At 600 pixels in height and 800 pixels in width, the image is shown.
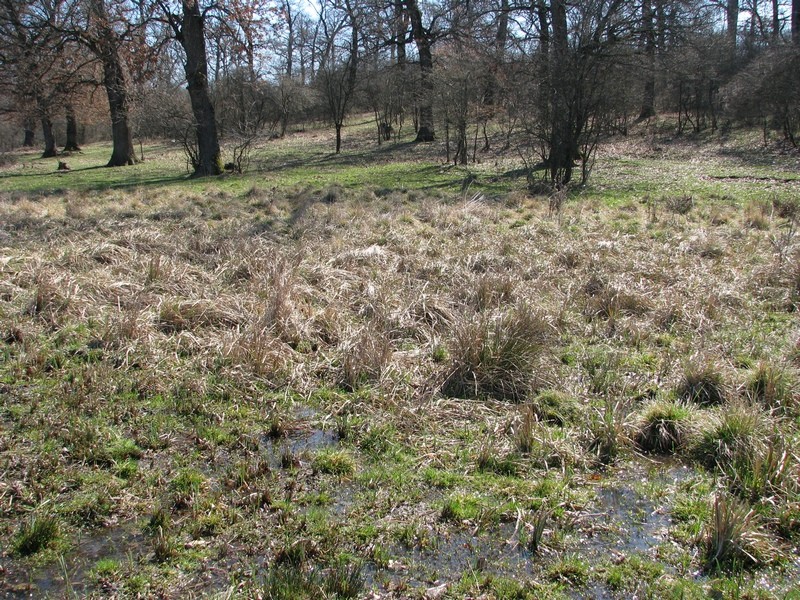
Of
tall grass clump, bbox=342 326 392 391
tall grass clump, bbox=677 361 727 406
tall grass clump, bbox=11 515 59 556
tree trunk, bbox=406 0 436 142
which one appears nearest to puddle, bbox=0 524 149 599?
tall grass clump, bbox=11 515 59 556

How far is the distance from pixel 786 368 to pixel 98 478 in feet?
15.4

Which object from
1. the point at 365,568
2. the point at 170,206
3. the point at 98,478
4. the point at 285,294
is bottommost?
the point at 365,568

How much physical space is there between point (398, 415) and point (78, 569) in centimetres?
216

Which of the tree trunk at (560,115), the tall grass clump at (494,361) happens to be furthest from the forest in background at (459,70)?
the tall grass clump at (494,361)

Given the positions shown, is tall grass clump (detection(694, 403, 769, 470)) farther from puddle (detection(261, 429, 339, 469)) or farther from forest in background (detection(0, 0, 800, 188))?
forest in background (detection(0, 0, 800, 188))

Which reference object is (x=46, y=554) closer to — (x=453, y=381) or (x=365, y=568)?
(x=365, y=568)

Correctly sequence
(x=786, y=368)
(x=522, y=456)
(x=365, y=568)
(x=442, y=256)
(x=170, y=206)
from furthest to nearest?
1. (x=170, y=206)
2. (x=442, y=256)
3. (x=786, y=368)
4. (x=522, y=456)
5. (x=365, y=568)

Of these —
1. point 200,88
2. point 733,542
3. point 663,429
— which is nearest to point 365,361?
point 663,429

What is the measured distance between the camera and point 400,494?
370 centimetres

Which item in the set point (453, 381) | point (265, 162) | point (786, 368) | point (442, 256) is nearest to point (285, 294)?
point (453, 381)

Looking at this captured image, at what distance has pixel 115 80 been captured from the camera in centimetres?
2175

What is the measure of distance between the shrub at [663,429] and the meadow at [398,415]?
0.05 feet

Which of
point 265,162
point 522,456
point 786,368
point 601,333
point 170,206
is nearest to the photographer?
point 522,456

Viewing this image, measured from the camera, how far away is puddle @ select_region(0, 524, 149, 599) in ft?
9.57
